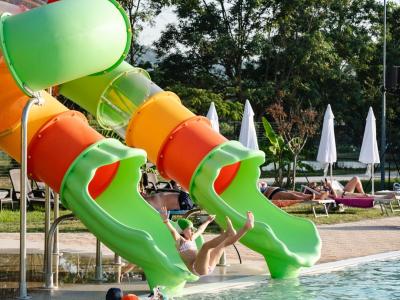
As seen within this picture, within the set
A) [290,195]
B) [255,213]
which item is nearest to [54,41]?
[255,213]

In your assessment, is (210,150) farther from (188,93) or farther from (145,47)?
(145,47)

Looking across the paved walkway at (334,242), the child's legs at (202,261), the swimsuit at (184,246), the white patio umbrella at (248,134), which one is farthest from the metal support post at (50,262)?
the white patio umbrella at (248,134)

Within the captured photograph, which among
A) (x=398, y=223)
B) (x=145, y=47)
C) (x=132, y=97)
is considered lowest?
(x=398, y=223)

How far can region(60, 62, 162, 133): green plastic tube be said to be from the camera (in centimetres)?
1203

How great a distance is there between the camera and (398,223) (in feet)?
64.5

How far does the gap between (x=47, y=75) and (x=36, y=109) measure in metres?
1.02

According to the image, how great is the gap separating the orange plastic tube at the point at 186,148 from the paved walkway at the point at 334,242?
2152mm

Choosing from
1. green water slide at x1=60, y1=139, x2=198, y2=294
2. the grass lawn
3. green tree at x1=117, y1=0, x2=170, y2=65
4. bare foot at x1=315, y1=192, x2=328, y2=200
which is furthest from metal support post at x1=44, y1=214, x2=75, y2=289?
green tree at x1=117, y1=0, x2=170, y2=65

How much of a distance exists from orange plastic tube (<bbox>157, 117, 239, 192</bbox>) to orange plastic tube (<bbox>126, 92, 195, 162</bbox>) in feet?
0.31

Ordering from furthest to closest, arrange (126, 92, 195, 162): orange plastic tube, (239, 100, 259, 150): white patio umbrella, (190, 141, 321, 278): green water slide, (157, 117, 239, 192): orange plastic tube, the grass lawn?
(239, 100, 259, 150): white patio umbrella → the grass lawn → (126, 92, 195, 162): orange plastic tube → (157, 117, 239, 192): orange plastic tube → (190, 141, 321, 278): green water slide

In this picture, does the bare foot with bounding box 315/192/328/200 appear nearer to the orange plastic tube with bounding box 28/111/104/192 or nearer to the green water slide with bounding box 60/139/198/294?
the green water slide with bounding box 60/139/198/294

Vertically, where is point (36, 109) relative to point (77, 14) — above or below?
below

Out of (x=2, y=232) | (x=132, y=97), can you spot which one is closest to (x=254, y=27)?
(x=2, y=232)

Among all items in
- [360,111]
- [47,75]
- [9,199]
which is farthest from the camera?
[360,111]
